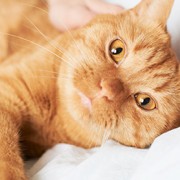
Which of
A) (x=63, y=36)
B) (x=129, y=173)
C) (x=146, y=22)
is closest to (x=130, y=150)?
→ (x=129, y=173)

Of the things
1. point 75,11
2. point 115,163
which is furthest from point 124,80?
point 75,11

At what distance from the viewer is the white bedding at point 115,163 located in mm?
975

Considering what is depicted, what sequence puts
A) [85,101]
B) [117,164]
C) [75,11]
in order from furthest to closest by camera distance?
[75,11]
[85,101]
[117,164]

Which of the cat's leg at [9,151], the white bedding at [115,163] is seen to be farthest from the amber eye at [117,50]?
the cat's leg at [9,151]

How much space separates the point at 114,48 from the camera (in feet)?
5.04

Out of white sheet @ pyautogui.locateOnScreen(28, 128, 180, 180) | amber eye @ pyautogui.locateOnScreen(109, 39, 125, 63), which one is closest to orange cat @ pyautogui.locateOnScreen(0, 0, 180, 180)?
amber eye @ pyautogui.locateOnScreen(109, 39, 125, 63)

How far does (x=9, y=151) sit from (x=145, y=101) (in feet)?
1.89

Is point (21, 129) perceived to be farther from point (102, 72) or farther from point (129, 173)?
point (129, 173)

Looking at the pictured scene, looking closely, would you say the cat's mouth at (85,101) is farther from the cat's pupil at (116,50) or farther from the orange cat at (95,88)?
the cat's pupil at (116,50)

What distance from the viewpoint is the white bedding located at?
975mm

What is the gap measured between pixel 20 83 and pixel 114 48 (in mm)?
472

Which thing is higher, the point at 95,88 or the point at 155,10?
the point at 155,10

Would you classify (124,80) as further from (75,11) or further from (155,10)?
(75,11)

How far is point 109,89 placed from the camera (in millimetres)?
1355
